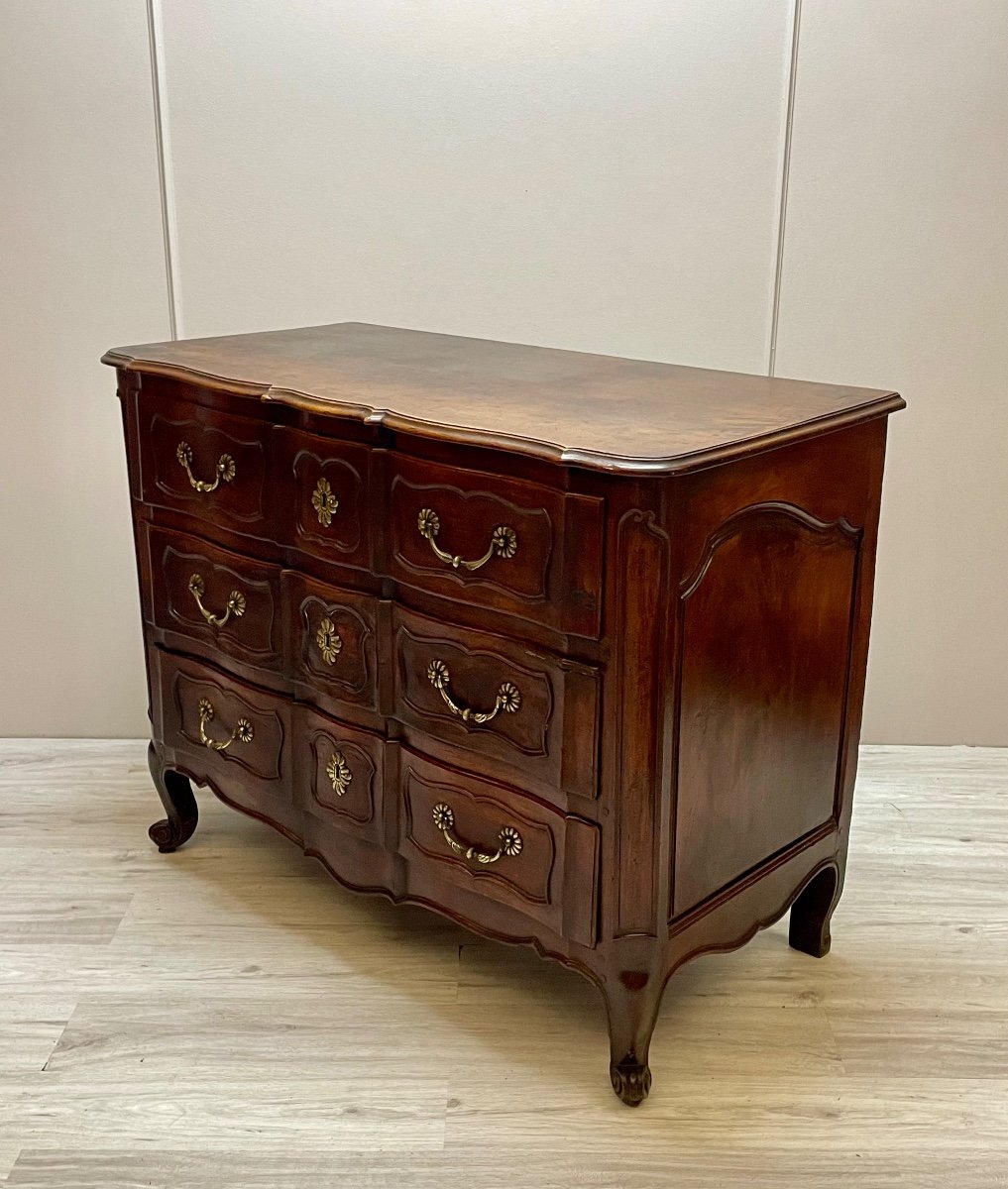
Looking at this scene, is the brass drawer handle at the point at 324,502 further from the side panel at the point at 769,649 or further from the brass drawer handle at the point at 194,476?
the side panel at the point at 769,649

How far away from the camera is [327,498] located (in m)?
1.98

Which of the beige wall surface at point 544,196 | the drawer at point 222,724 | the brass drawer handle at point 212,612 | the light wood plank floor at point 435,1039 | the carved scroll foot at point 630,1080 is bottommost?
the light wood plank floor at point 435,1039

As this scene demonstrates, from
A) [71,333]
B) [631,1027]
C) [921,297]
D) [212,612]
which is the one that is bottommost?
[631,1027]

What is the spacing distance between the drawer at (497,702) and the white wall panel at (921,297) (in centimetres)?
131

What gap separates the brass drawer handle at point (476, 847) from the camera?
188 centimetres

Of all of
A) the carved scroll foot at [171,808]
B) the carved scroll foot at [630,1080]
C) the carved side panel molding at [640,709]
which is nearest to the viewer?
the carved side panel molding at [640,709]

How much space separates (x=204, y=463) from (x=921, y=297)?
1.57 metres

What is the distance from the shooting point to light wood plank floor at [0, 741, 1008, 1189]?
5.85 ft

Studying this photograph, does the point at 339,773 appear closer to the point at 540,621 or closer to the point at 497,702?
the point at 497,702

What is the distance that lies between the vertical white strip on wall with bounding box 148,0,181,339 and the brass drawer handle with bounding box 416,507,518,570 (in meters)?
1.30

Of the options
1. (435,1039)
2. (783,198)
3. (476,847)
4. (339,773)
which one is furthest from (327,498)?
(783,198)

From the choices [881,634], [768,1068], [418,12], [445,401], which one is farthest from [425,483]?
[881,634]

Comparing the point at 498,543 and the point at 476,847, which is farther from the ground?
the point at 498,543

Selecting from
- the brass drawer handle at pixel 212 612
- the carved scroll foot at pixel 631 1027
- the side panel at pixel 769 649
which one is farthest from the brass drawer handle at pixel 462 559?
the carved scroll foot at pixel 631 1027
